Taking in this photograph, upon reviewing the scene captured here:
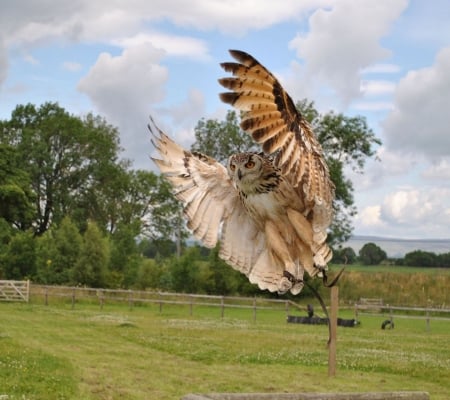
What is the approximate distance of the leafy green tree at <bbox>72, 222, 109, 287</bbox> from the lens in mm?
38281

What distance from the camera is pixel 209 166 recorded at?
7406mm

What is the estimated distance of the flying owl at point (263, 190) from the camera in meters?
5.98

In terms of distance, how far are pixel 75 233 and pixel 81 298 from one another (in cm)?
610

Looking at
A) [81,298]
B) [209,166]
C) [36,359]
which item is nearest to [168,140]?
[209,166]

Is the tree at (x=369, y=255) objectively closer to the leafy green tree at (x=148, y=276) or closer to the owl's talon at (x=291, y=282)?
the leafy green tree at (x=148, y=276)

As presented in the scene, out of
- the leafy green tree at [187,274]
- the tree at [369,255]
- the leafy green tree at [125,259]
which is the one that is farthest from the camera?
the tree at [369,255]

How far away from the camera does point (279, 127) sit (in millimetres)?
6051

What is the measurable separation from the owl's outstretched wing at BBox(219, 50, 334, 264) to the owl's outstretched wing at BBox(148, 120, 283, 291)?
724 millimetres

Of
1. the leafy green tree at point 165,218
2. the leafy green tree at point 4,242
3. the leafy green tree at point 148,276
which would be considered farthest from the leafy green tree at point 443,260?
the leafy green tree at point 4,242

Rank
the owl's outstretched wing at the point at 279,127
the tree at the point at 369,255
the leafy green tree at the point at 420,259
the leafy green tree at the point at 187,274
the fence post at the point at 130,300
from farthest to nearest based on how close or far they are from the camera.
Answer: the tree at the point at 369,255 → the leafy green tree at the point at 420,259 → the leafy green tree at the point at 187,274 → the fence post at the point at 130,300 → the owl's outstretched wing at the point at 279,127

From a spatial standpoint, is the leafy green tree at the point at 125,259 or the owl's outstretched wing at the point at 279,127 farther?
the leafy green tree at the point at 125,259

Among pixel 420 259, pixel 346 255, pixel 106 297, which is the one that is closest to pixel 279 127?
pixel 346 255

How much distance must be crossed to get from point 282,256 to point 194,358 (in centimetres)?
1055

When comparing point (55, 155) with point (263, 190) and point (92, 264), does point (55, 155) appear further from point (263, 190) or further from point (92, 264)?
point (263, 190)
